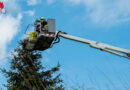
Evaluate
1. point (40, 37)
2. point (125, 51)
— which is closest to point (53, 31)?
point (40, 37)

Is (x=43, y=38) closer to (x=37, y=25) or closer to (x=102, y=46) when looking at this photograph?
(x=37, y=25)

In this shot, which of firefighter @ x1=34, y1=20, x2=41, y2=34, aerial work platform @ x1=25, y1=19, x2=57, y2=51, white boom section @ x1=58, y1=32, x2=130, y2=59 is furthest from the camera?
firefighter @ x1=34, y1=20, x2=41, y2=34

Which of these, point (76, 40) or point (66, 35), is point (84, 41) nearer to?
point (76, 40)

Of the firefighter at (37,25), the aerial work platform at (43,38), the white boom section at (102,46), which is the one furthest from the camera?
the firefighter at (37,25)

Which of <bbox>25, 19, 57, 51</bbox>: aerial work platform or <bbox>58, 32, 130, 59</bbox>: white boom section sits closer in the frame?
<bbox>58, 32, 130, 59</bbox>: white boom section

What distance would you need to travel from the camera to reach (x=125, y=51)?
649cm

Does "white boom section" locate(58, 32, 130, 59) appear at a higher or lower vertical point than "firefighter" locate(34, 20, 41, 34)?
lower

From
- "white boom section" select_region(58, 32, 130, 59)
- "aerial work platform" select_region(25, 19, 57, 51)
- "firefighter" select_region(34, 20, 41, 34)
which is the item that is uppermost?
"firefighter" select_region(34, 20, 41, 34)

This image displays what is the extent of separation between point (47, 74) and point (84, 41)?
12807 millimetres

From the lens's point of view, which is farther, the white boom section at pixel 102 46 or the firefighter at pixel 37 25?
the firefighter at pixel 37 25

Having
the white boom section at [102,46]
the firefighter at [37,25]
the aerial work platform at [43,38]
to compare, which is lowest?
the white boom section at [102,46]

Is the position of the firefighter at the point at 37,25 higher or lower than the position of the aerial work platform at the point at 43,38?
higher

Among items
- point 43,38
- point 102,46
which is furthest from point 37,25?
point 102,46

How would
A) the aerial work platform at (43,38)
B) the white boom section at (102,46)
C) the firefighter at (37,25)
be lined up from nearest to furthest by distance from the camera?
1. the white boom section at (102,46)
2. the aerial work platform at (43,38)
3. the firefighter at (37,25)
